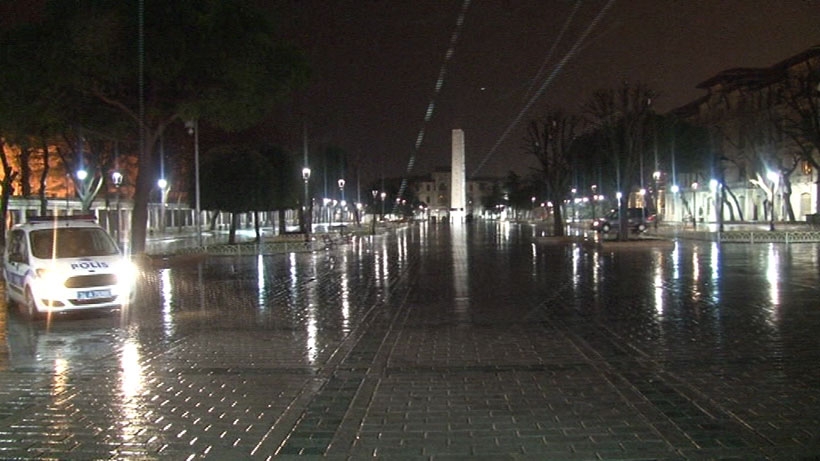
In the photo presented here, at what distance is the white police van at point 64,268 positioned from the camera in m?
13.1

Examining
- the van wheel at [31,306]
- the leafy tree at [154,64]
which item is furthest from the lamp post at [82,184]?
the van wheel at [31,306]

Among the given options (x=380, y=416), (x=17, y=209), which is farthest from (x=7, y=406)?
(x=17, y=209)

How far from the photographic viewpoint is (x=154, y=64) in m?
24.2

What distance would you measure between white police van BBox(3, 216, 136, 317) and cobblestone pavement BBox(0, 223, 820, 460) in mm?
412

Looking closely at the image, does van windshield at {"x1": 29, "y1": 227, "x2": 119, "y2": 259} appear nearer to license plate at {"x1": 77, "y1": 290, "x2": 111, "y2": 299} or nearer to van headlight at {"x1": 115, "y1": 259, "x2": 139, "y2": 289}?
van headlight at {"x1": 115, "y1": 259, "x2": 139, "y2": 289}

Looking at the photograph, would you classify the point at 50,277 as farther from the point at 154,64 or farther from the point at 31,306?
the point at 154,64

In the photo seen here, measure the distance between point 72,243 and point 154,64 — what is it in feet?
36.0

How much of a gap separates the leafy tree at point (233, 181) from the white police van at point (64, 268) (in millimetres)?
21864

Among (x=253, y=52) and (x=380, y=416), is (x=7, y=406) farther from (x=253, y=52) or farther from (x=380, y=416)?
(x=253, y=52)

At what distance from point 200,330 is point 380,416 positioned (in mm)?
6015

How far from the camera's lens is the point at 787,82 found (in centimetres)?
4947

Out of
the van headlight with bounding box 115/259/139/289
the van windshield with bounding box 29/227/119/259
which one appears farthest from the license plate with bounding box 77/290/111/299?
the van windshield with bounding box 29/227/119/259

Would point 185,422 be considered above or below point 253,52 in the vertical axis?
below

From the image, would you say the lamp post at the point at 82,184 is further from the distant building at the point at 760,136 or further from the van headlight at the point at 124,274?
the distant building at the point at 760,136
